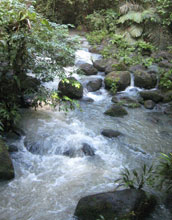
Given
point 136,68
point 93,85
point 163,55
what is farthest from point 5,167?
point 163,55

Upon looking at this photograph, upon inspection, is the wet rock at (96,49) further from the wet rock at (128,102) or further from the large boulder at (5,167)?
the large boulder at (5,167)

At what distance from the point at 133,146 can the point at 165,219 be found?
2396 mm

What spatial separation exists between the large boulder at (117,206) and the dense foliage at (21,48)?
6.96 feet

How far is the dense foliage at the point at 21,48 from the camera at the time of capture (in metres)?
4.88

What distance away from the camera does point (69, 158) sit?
543 cm

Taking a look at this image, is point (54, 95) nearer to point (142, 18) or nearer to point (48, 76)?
point (48, 76)

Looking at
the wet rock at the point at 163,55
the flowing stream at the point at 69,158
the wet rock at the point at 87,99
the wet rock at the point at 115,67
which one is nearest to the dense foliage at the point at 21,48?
the flowing stream at the point at 69,158

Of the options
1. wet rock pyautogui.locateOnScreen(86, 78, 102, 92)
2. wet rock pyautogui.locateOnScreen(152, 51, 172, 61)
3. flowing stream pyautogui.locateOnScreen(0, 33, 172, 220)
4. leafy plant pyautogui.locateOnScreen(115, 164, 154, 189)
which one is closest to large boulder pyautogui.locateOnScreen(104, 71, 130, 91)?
wet rock pyautogui.locateOnScreen(86, 78, 102, 92)

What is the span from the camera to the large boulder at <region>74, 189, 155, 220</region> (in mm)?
3549

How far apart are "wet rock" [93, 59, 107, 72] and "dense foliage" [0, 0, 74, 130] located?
418cm

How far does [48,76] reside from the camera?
586 cm

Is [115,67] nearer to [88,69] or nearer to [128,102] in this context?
[88,69]

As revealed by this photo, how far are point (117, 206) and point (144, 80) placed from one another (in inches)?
261

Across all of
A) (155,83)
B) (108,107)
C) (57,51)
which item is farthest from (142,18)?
(57,51)
